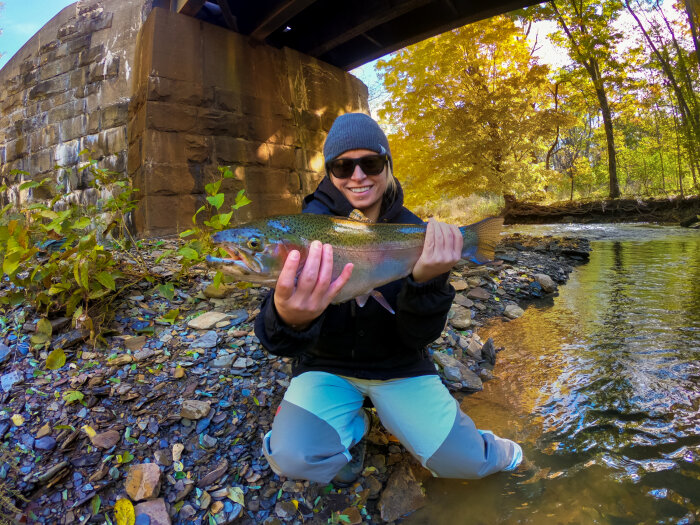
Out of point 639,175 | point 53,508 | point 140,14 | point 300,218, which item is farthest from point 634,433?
point 639,175

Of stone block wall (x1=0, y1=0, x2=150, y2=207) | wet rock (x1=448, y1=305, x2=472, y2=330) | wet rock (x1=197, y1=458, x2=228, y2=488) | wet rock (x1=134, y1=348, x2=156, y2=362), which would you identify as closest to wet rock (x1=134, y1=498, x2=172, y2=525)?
wet rock (x1=197, y1=458, x2=228, y2=488)

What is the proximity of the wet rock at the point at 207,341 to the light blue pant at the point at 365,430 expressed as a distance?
3.39 feet

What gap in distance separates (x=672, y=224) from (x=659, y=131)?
1088cm

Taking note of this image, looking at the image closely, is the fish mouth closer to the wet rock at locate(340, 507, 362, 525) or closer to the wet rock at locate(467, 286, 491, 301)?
the wet rock at locate(340, 507, 362, 525)

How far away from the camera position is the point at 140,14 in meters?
6.73

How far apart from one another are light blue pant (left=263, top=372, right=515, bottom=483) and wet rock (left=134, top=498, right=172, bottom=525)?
1.69 feet

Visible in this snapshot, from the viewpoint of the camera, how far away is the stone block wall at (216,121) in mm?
5621

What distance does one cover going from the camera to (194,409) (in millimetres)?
2293

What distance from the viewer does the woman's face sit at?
2.37 metres

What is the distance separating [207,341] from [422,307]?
1.82 metres

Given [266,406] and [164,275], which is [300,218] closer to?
[266,406]

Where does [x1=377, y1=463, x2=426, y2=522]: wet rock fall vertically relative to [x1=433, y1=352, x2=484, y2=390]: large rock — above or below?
below

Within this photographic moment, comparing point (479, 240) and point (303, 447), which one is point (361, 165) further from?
point (303, 447)

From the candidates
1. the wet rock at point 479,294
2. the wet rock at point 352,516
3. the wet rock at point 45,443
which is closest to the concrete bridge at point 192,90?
the wet rock at point 479,294
